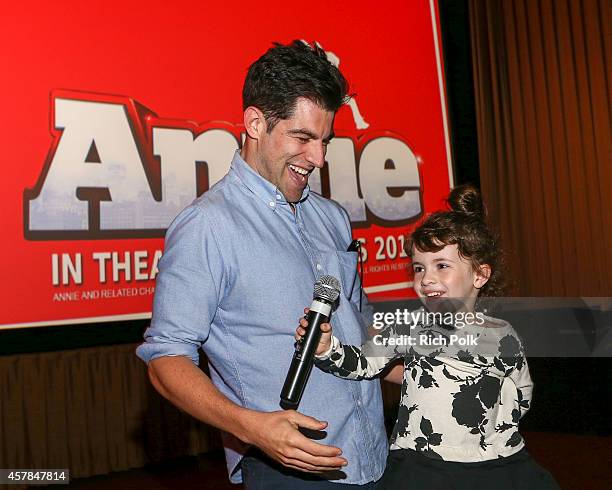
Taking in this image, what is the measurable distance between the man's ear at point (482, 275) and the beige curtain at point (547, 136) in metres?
3.81

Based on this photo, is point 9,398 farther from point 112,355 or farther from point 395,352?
point 395,352

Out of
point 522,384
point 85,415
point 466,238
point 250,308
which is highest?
point 466,238

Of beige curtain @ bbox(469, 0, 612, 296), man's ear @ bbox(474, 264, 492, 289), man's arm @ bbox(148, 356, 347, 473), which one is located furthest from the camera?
beige curtain @ bbox(469, 0, 612, 296)

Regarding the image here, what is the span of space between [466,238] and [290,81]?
1.99 feet

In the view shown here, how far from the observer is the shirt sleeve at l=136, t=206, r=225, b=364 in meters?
1.38

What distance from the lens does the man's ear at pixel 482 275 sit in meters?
1.88

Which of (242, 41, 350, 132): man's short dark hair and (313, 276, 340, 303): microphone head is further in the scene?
(242, 41, 350, 132): man's short dark hair

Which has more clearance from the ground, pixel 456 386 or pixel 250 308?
pixel 250 308

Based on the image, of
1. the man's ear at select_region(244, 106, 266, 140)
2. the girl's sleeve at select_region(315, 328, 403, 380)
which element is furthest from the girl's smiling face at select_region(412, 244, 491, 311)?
the man's ear at select_region(244, 106, 266, 140)

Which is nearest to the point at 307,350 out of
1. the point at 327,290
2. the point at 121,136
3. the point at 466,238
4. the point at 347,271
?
the point at 327,290

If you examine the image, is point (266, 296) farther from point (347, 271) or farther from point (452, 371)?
point (452, 371)

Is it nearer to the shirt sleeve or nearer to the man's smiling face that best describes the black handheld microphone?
the shirt sleeve

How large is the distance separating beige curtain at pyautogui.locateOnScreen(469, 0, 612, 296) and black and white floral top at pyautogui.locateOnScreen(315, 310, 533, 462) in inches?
154

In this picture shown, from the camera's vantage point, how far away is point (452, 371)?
1738 mm
